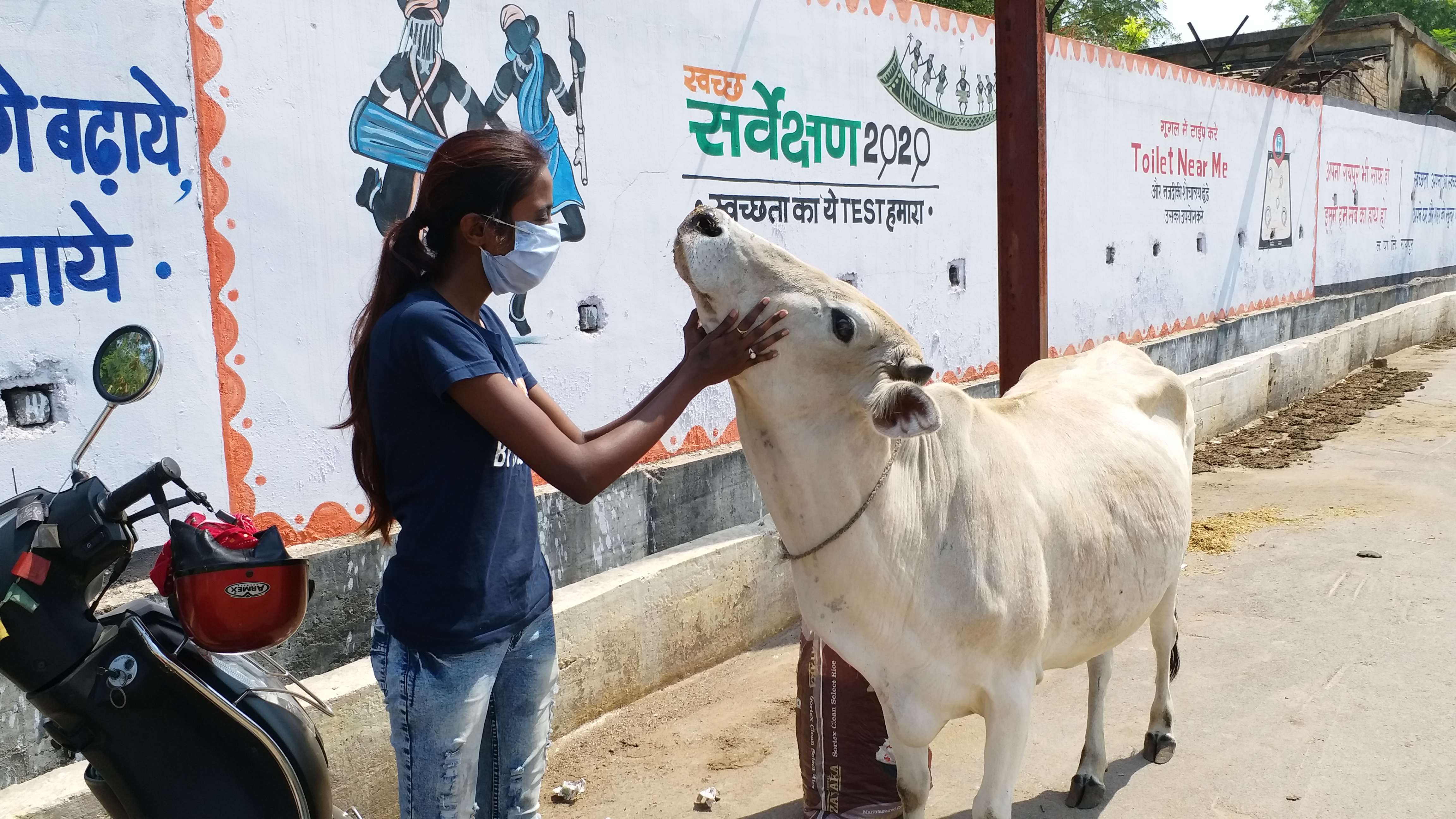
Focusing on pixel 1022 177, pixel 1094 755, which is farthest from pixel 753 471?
pixel 1022 177

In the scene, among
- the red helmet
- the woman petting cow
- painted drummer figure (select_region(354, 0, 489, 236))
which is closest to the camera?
the red helmet

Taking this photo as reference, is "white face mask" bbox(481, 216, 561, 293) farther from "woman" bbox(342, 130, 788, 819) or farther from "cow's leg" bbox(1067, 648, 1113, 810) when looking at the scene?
"cow's leg" bbox(1067, 648, 1113, 810)

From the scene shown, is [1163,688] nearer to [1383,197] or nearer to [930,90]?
[930,90]

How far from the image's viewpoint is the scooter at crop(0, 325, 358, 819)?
5.86ft

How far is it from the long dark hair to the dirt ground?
194 centimetres

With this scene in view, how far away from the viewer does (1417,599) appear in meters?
5.05

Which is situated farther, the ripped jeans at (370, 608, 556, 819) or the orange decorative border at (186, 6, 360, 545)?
the orange decorative border at (186, 6, 360, 545)

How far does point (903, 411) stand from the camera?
7.25ft

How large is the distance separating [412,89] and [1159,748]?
352cm

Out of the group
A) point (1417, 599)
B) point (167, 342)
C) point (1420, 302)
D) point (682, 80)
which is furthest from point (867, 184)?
point (1420, 302)

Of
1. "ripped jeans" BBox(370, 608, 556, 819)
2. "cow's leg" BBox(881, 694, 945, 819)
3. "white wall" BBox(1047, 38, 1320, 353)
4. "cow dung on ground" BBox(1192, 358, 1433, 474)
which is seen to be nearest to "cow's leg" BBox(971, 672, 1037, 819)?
"cow's leg" BBox(881, 694, 945, 819)

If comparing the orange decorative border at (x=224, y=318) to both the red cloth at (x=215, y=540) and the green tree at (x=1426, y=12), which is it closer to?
the red cloth at (x=215, y=540)

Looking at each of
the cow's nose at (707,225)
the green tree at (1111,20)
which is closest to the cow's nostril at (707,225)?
the cow's nose at (707,225)

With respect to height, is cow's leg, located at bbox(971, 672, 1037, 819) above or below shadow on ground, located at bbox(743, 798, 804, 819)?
above
